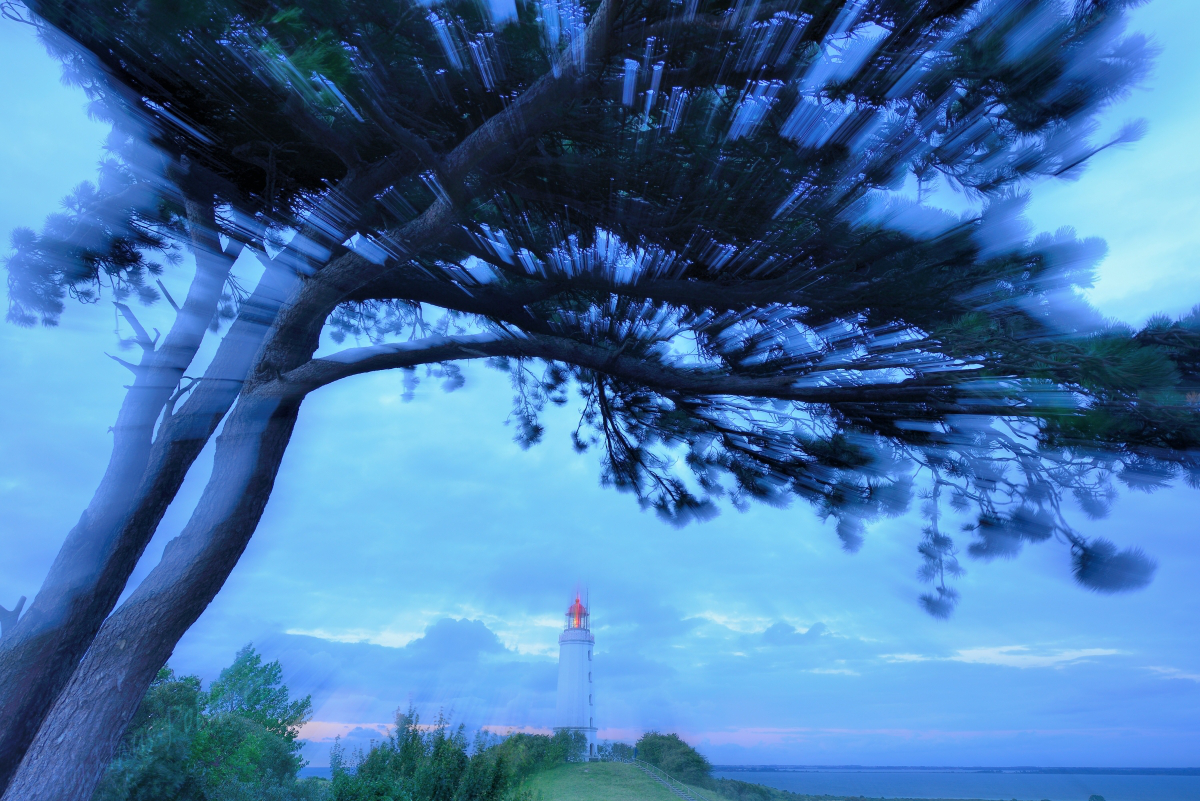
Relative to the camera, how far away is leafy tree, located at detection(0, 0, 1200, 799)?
1.82 m

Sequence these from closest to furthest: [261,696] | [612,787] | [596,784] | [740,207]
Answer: [740,207], [612,787], [596,784], [261,696]

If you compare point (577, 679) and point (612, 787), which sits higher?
point (577, 679)

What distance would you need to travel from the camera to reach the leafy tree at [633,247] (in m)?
1.82

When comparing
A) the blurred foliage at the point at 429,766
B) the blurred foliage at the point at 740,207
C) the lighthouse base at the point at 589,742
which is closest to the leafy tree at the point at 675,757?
the lighthouse base at the point at 589,742

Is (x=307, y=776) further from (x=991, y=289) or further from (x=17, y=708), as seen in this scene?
(x=991, y=289)

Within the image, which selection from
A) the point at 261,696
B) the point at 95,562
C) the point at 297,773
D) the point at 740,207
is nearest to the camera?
the point at 95,562

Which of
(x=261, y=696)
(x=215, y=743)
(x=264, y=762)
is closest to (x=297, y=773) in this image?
(x=264, y=762)

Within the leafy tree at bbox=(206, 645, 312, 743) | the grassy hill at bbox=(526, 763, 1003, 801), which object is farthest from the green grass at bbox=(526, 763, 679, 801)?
the leafy tree at bbox=(206, 645, 312, 743)

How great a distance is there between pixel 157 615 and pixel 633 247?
2358mm

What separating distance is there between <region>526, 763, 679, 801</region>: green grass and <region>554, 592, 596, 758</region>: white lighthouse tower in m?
0.37

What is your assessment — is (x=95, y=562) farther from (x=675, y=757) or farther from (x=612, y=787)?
(x=612, y=787)

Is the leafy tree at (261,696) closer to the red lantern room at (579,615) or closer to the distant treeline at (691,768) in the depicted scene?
the red lantern room at (579,615)

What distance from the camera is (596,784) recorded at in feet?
19.0

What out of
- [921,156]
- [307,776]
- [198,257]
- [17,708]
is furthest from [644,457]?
[307,776]
